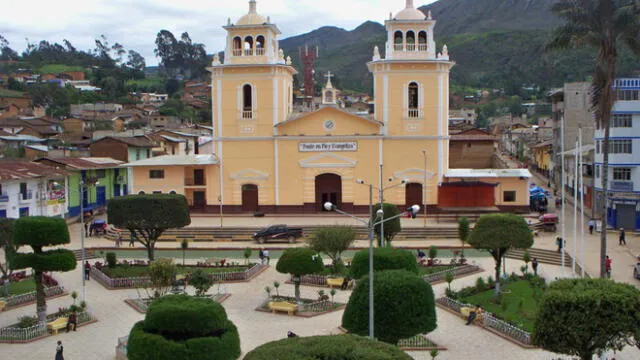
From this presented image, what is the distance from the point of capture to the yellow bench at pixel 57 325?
68.3ft

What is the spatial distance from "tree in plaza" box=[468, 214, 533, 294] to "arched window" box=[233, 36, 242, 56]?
23810mm

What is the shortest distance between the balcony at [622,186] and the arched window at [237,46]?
22191mm

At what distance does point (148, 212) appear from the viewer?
28078mm

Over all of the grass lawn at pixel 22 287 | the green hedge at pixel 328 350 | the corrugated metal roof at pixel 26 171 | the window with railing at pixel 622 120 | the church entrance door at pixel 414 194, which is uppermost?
the window with railing at pixel 622 120

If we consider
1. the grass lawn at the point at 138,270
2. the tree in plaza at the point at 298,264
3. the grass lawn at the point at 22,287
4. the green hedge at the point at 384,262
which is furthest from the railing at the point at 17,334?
the green hedge at the point at 384,262

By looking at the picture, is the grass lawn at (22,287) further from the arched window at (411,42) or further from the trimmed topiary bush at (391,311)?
the arched window at (411,42)

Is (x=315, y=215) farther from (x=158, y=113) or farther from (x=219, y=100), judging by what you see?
(x=158, y=113)

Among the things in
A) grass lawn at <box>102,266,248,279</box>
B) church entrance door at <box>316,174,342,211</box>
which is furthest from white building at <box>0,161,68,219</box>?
church entrance door at <box>316,174,342,211</box>

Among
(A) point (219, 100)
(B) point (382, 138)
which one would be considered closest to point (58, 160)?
(A) point (219, 100)

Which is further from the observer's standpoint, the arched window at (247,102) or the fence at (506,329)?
the arched window at (247,102)

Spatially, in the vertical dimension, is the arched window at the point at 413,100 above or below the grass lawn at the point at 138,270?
above

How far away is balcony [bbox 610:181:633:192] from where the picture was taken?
36.6 meters

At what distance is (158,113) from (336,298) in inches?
3019

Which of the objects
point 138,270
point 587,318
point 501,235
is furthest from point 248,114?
point 587,318
